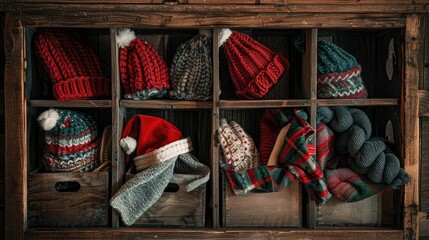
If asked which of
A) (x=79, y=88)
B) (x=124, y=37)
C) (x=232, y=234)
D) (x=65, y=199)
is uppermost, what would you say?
(x=124, y=37)

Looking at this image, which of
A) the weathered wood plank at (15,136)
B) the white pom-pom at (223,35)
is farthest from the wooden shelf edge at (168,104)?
the weathered wood plank at (15,136)

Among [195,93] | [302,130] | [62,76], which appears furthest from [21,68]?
[302,130]

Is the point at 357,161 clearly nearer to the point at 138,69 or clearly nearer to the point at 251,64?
the point at 251,64

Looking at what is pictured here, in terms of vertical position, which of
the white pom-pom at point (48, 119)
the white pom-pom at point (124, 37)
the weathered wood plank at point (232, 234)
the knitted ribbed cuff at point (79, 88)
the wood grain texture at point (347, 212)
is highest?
the white pom-pom at point (124, 37)

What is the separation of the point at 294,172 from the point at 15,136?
0.94 m

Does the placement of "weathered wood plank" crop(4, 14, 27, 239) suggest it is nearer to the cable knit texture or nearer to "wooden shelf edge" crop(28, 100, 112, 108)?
"wooden shelf edge" crop(28, 100, 112, 108)

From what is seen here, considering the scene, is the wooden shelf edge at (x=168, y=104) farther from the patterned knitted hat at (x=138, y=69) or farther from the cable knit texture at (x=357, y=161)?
the cable knit texture at (x=357, y=161)

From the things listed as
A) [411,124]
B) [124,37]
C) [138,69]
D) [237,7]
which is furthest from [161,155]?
[411,124]

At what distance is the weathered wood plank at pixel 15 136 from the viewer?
1.33 meters

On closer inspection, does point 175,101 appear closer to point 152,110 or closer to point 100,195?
point 152,110

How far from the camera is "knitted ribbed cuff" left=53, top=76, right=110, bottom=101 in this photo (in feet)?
4.56

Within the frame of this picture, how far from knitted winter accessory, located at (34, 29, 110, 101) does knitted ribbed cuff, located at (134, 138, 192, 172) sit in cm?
30

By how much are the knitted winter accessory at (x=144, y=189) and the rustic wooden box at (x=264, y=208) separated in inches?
5.5

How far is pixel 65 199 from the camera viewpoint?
1373mm
